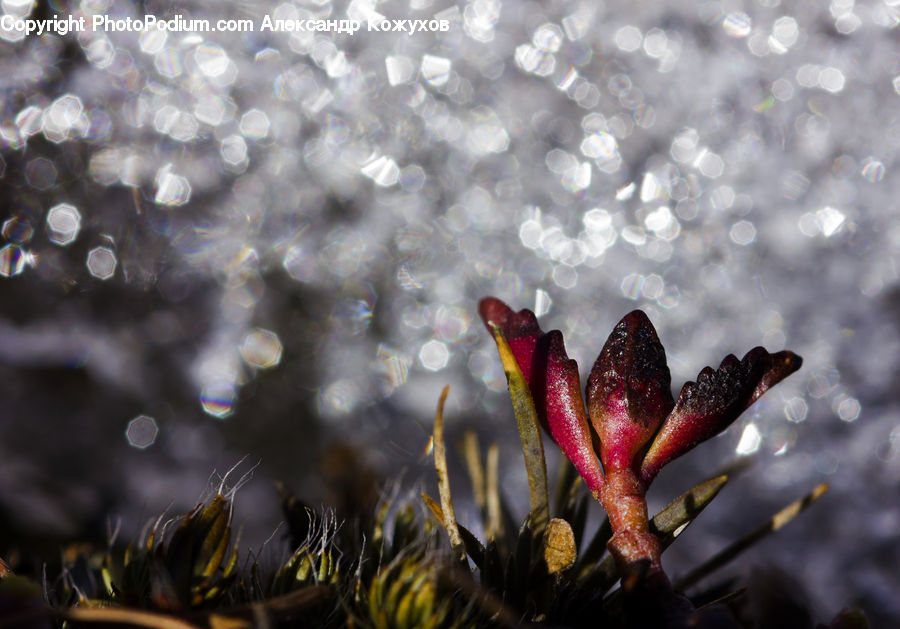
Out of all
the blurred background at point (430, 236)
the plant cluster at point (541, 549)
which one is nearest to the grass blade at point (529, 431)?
the plant cluster at point (541, 549)

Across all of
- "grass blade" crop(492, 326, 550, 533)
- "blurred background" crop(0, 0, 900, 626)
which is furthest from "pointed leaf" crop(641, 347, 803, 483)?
"blurred background" crop(0, 0, 900, 626)

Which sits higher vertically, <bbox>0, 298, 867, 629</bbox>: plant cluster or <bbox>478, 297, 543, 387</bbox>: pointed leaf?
<bbox>478, 297, 543, 387</bbox>: pointed leaf

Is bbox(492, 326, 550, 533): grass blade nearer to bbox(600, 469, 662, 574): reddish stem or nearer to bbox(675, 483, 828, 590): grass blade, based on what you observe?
bbox(600, 469, 662, 574): reddish stem

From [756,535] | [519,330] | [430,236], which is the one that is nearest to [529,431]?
[519,330]

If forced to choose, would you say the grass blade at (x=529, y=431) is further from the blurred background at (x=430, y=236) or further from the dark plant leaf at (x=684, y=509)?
the blurred background at (x=430, y=236)

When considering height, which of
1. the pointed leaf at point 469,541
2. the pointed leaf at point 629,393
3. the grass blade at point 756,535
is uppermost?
the pointed leaf at point 629,393

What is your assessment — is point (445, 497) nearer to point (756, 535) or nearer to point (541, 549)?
point (541, 549)

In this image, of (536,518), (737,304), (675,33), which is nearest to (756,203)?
(737,304)
